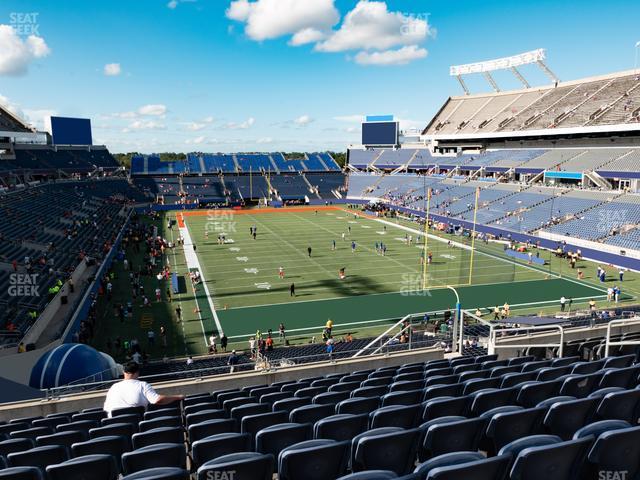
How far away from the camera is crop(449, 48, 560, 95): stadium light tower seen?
69875mm

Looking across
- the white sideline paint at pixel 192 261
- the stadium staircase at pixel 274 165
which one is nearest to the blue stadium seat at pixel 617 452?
the white sideline paint at pixel 192 261

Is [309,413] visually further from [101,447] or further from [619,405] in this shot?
[619,405]

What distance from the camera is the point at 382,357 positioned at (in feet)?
37.2

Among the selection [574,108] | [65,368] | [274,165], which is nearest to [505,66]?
[574,108]

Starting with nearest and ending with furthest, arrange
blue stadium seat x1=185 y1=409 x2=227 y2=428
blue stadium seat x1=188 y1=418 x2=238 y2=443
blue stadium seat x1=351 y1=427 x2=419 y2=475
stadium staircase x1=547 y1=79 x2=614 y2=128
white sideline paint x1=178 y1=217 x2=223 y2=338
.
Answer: blue stadium seat x1=351 y1=427 x2=419 y2=475 < blue stadium seat x1=188 y1=418 x2=238 y2=443 < blue stadium seat x1=185 y1=409 x2=227 y2=428 < white sideline paint x1=178 y1=217 x2=223 y2=338 < stadium staircase x1=547 y1=79 x2=614 y2=128

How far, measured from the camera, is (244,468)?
3.29 m

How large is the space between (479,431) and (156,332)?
18799 mm

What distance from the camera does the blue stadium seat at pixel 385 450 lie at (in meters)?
3.74

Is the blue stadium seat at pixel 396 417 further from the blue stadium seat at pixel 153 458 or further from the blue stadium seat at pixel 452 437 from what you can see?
the blue stadium seat at pixel 153 458

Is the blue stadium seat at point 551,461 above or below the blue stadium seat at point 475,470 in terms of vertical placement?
below

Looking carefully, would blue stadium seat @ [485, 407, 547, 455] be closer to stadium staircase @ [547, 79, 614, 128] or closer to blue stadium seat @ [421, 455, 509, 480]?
blue stadium seat @ [421, 455, 509, 480]

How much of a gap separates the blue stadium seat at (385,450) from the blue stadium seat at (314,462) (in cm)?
19

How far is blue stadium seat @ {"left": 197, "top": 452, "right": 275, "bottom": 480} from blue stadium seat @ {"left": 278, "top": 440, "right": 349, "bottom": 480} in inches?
5.6

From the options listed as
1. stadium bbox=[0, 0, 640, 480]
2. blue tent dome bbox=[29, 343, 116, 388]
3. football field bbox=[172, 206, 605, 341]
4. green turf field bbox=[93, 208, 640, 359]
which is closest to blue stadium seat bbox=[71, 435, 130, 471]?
stadium bbox=[0, 0, 640, 480]
